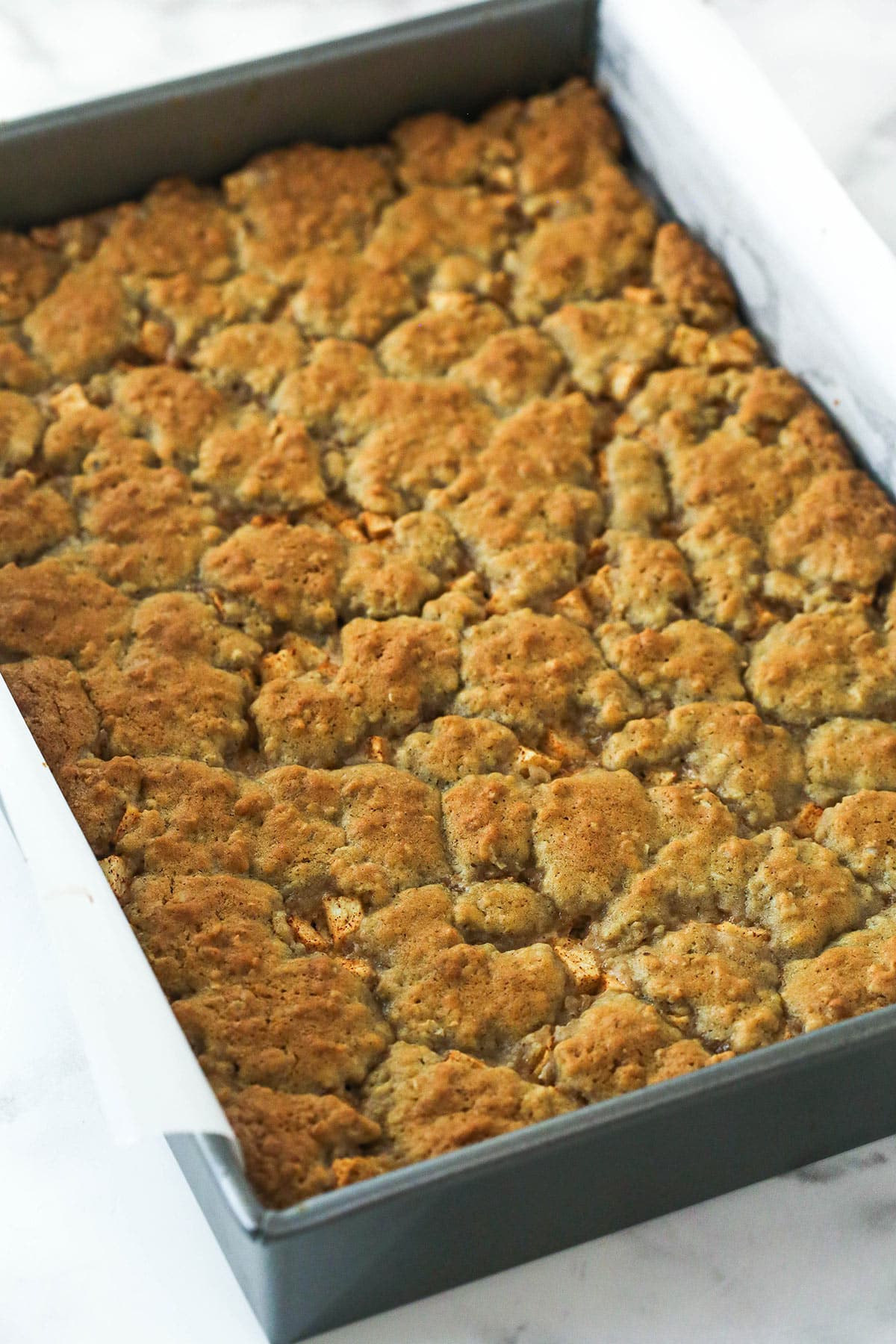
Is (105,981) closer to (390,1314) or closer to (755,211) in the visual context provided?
(390,1314)

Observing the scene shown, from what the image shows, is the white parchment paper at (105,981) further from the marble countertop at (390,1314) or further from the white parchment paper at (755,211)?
the marble countertop at (390,1314)

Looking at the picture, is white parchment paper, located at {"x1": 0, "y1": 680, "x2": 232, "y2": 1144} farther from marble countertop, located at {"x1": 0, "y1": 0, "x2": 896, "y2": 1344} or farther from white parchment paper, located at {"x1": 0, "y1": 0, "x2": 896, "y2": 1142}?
marble countertop, located at {"x1": 0, "y1": 0, "x2": 896, "y2": 1344}

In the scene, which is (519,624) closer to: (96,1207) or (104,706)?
(104,706)

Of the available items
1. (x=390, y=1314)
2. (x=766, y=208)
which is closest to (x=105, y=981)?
(x=390, y=1314)

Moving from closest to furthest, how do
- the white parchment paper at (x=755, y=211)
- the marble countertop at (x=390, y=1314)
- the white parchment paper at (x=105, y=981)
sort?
the white parchment paper at (x=105, y=981) < the marble countertop at (x=390, y=1314) < the white parchment paper at (x=755, y=211)

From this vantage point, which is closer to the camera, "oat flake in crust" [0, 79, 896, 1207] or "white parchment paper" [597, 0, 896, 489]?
"oat flake in crust" [0, 79, 896, 1207]

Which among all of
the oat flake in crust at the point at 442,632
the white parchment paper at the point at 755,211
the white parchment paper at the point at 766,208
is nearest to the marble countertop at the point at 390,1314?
the oat flake in crust at the point at 442,632

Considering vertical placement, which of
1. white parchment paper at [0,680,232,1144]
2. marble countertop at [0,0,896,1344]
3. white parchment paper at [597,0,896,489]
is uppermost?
white parchment paper at [597,0,896,489]

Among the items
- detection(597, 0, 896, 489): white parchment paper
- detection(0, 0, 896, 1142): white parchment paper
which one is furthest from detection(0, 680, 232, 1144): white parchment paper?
detection(597, 0, 896, 489): white parchment paper
